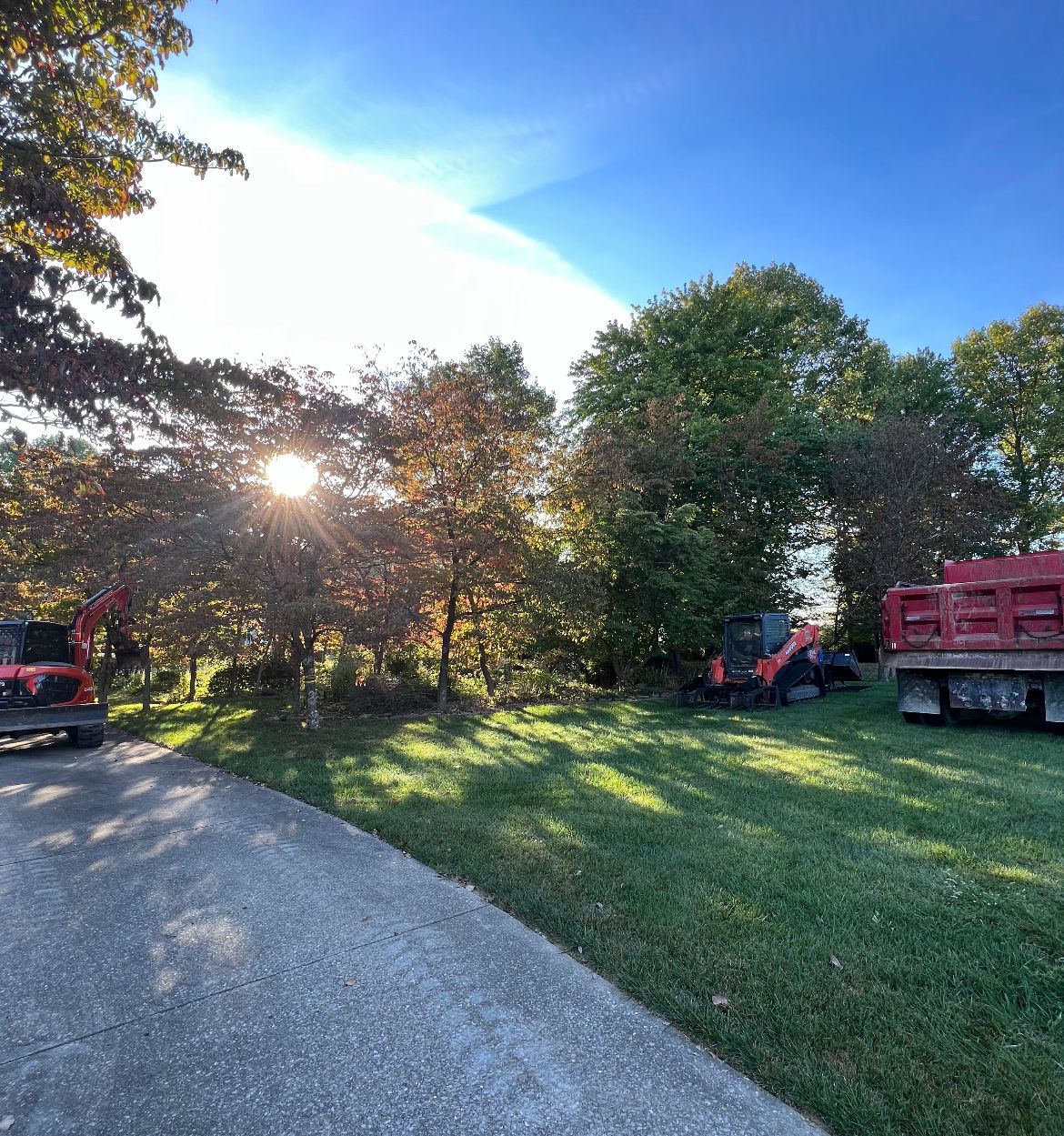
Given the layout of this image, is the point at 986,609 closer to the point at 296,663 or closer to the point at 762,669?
the point at 762,669

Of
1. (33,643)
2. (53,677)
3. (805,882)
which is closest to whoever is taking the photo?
(805,882)

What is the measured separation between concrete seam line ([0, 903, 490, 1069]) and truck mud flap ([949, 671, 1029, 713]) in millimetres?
8448

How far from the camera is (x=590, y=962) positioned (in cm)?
290

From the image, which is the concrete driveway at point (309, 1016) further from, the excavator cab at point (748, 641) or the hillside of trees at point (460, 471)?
the excavator cab at point (748, 641)

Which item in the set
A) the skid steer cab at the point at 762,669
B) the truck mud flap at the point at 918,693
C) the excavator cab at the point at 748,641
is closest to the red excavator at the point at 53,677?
the skid steer cab at the point at 762,669

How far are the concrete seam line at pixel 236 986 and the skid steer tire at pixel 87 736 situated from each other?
8399 millimetres

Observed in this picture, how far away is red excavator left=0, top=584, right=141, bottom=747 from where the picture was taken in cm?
878

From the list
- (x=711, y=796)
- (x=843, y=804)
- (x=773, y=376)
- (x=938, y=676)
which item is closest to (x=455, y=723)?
(x=711, y=796)

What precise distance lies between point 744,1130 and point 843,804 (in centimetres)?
380

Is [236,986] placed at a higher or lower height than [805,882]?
lower

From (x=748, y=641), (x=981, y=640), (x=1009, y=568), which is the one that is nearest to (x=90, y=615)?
(x=748, y=641)

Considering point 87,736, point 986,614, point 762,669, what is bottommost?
point 87,736

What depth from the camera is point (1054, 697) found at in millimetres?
8078

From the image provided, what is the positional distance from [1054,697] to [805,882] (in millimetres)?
6886
